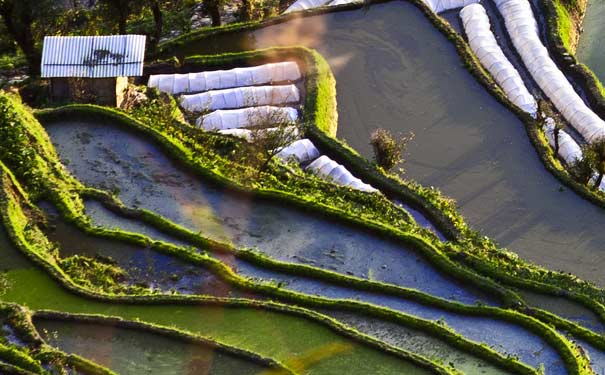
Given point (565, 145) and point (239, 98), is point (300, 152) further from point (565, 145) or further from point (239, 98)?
point (565, 145)

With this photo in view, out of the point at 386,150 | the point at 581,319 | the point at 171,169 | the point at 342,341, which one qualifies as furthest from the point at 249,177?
the point at 581,319

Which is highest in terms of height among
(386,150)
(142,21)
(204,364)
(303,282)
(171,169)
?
(142,21)

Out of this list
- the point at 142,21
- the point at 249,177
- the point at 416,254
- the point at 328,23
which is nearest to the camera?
the point at 416,254

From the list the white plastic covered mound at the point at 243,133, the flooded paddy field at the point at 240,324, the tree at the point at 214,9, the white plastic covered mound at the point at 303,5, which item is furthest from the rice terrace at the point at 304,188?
the white plastic covered mound at the point at 243,133

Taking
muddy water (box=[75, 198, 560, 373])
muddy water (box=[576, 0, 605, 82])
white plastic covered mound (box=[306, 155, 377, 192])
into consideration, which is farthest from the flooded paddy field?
muddy water (box=[576, 0, 605, 82])

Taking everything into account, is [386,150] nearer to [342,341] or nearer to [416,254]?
[416,254]

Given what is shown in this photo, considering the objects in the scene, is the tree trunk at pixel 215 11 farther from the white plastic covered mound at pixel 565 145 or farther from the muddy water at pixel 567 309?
the muddy water at pixel 567 309
